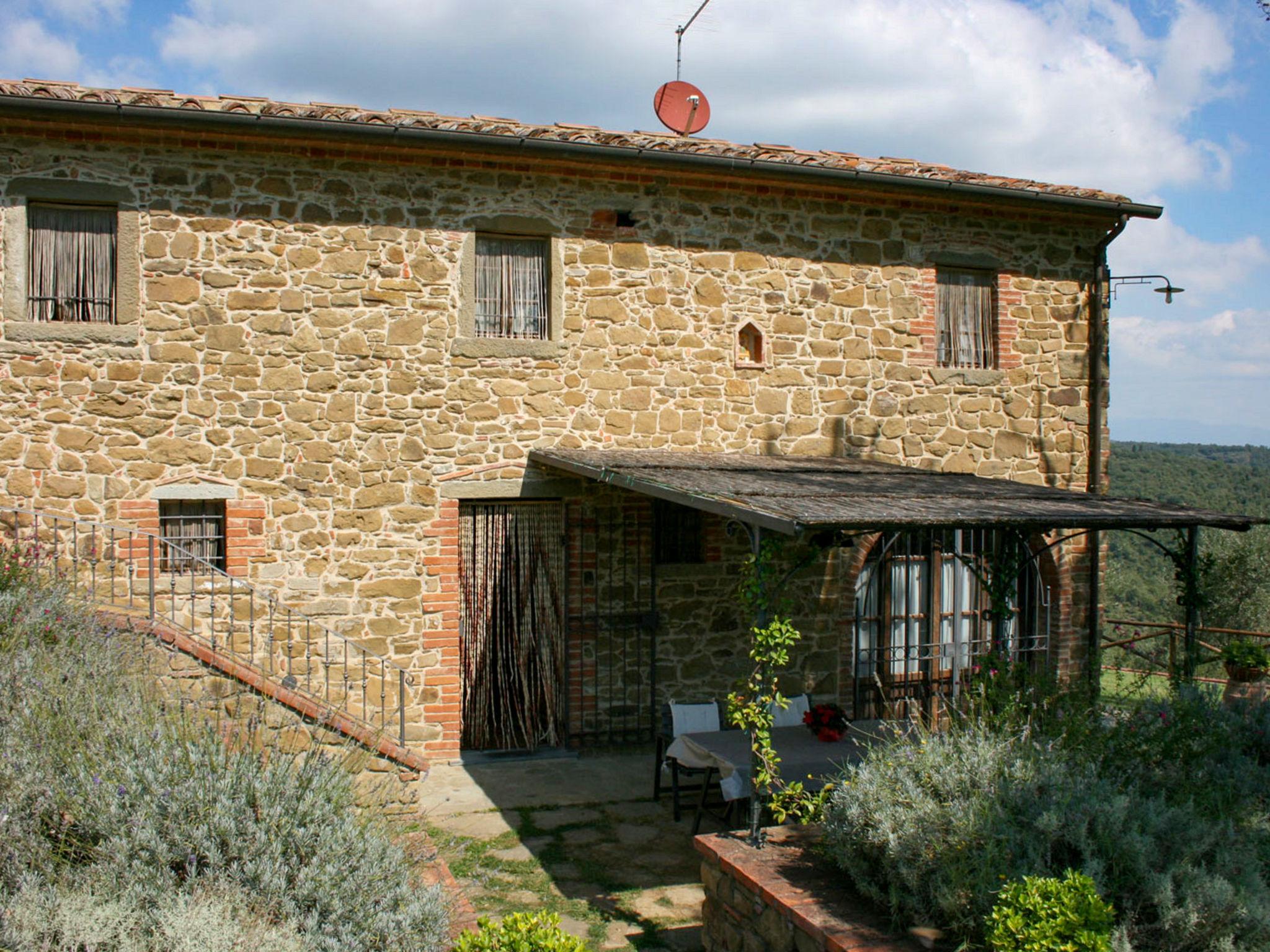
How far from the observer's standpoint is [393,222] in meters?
8.47

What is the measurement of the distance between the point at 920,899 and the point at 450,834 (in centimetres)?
364

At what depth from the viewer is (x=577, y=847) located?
6.70m

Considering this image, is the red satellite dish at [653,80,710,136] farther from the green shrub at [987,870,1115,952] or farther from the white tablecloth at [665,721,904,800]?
the green shrub at [987,870,1115,952]

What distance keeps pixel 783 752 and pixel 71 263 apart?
21.8 ft

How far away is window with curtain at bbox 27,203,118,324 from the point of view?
25.8ft

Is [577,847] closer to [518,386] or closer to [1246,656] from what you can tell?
[518,386]

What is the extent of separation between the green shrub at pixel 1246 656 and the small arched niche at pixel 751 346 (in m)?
5.19

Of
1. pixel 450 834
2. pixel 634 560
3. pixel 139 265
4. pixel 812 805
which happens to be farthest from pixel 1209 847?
pixel 139 265

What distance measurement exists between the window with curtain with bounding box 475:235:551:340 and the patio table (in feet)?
12.7

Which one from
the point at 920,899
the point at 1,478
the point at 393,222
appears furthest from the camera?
the point at 393,222

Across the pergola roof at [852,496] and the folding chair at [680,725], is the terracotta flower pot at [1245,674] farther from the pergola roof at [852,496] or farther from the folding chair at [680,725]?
the folding chair at [680,725]

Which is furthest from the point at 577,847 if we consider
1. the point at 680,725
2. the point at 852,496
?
the point at 852,496

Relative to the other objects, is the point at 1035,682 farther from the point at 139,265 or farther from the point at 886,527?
the point at 139,265

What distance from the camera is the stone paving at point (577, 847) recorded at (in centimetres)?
562
